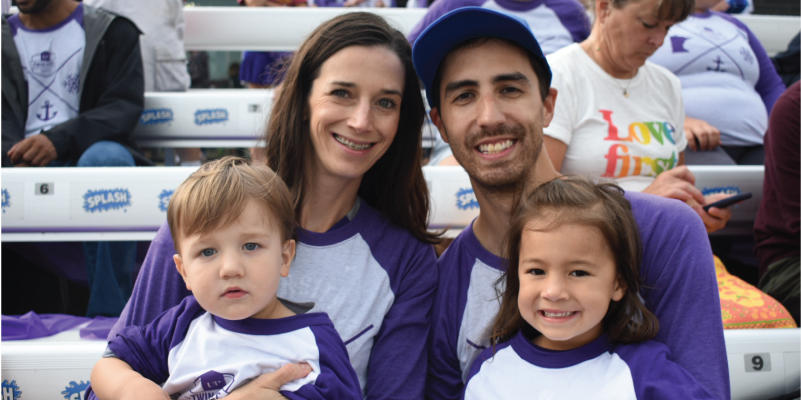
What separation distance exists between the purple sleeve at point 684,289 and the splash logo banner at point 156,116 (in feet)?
7.63

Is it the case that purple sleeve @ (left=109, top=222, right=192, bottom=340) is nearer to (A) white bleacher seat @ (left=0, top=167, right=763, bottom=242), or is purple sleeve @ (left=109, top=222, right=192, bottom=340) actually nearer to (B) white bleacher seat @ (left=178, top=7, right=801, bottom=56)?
(A) white bleacher seat @ (left=0, top=167, right=763, bottom=242)

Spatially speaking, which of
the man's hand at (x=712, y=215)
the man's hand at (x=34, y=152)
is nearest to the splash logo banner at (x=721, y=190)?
the man's hand at (x=712, y=215)

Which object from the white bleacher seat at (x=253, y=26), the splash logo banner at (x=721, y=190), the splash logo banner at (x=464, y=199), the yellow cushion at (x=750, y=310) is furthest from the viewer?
the white bleacher seat at (x=253, y=26)

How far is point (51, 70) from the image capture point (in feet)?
8.52

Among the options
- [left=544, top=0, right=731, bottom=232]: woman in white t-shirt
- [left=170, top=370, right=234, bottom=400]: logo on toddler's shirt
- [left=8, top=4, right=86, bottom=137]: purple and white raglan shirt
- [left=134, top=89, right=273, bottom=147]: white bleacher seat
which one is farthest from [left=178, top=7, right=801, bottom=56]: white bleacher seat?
[left=170, top=370, right=234, bottom=400]: logo on toddler's shirt

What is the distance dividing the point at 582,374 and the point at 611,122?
1185 millimetres

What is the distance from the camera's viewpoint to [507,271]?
4.33ft

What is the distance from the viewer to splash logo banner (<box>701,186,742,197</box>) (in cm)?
215

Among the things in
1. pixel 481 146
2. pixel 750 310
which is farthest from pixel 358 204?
pixel 750 310

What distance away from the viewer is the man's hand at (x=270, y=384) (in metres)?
1.07

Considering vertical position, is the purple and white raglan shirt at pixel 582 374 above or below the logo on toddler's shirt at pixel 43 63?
below

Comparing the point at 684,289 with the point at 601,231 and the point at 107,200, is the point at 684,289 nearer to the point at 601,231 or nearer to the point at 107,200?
the point at 601,231

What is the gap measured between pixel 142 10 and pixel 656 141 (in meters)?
2.78

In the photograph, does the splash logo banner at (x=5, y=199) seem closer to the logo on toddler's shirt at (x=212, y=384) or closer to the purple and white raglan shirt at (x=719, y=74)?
the logo on toddler's shirt at (x=212, y=384)
